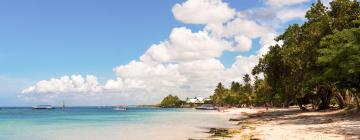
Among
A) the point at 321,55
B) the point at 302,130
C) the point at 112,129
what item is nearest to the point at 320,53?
the point at 321,55

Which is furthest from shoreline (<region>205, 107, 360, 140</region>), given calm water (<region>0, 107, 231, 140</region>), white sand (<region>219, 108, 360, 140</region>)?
calm water (<region>0, 107, 231, 140</region>)

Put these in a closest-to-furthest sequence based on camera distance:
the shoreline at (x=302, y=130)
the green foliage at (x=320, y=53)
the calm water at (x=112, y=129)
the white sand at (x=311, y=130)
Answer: the white sand at (x=311, y=130)
the shoreline at (x=302, y=130)
the green foliage at (x=320, y=53)
the calm water at (x=112, y=129)

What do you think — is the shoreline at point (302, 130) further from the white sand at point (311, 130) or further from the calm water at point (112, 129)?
the calm water at point (112, 129)

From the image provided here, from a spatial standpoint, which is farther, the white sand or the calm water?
the calm water

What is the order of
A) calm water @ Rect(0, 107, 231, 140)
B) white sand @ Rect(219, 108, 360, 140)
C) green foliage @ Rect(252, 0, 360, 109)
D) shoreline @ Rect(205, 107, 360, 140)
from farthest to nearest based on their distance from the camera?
1. calm water @ Rect(0, 107, 231, 140)
2. green foliage @ Rect(252, 0, 360, 109)
3. shoreline @ Rect(205, 107, 360, 140)
4. white sand @ Rect(219, 108, 360, 140)

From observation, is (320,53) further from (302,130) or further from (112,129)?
(112,129)

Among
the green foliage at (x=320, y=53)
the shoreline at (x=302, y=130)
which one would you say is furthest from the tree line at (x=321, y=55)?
the shoreline at (x=302, y=130)

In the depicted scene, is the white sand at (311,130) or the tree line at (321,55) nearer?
the white sand at (311,130)

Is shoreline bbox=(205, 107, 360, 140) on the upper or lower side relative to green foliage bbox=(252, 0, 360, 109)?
lower

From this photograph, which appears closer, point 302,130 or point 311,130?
point 311,130

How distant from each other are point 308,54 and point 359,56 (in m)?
14.8

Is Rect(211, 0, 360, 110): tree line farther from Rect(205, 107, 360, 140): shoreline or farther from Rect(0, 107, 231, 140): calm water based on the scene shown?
Rect(0, 107, 231, 140): calm water

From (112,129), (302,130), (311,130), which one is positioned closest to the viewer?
(311,130)

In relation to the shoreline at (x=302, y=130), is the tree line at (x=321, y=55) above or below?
above
